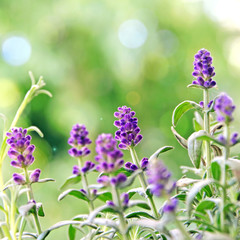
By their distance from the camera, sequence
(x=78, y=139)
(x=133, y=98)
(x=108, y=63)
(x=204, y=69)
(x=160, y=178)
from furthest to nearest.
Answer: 1. (x=133, y=98)
2. (x=108, y=63)
3. (x=204, y=69)
4. (x=78, y=139)
5. (x=160, y=178)

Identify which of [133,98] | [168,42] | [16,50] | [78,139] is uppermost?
[16,50]

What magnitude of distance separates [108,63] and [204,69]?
9.61ft

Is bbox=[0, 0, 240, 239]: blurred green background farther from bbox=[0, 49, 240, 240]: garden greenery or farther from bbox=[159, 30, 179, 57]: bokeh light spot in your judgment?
bbox=[0, 49, 240, 240]: garden greenery

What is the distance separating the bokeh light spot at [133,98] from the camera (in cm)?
354

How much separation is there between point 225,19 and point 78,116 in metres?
1.62

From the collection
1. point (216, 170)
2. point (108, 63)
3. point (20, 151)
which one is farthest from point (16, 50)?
point (216, 170)

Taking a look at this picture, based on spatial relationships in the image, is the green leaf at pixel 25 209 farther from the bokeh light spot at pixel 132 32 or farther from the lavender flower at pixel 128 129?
the bokeh light spot at pixel 132 32

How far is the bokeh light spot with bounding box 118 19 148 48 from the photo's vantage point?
10.9ft

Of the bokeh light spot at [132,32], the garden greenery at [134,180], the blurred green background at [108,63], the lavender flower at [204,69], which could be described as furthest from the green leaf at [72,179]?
the bokeh light spot at [132,32]

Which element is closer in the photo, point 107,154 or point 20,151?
point 107,154

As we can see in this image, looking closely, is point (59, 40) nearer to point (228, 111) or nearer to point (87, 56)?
point (87, 56)

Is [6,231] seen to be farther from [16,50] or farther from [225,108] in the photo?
[16,50]

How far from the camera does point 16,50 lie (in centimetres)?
366

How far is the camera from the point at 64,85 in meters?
3.68
